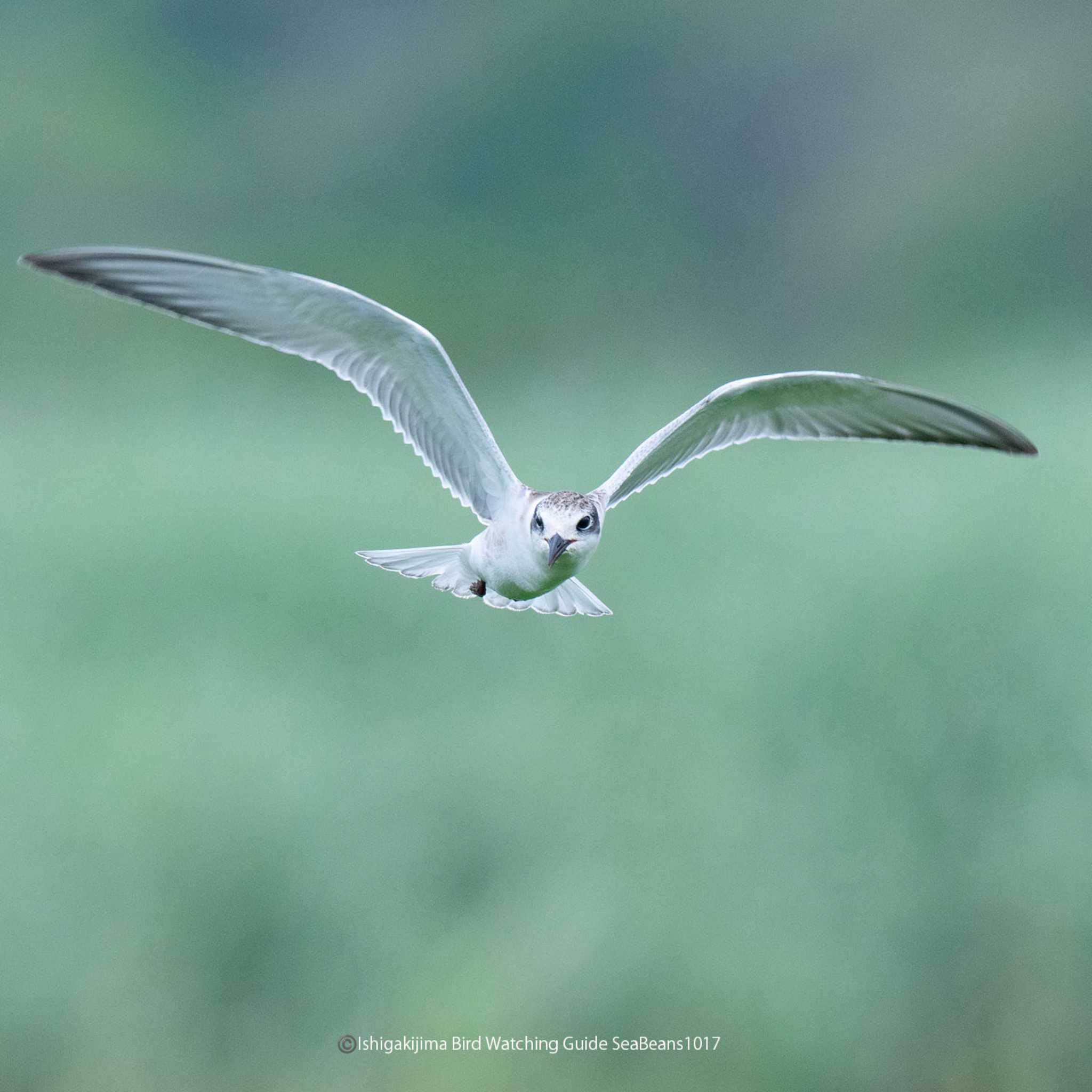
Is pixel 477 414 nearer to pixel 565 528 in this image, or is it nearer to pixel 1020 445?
pixel 565 528

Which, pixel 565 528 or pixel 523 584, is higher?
pixel 565 528

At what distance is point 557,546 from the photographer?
13.9 feet

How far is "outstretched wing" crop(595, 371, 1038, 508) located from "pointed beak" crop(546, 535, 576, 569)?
0.37 meters

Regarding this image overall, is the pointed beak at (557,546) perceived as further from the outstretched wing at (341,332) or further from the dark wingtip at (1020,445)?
the dark wingtip at (1020,445)

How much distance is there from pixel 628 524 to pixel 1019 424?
13.9 ft

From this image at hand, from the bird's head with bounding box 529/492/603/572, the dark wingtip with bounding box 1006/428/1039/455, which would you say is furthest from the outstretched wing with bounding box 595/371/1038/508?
the bird's head with bounding box 529/492/603/572

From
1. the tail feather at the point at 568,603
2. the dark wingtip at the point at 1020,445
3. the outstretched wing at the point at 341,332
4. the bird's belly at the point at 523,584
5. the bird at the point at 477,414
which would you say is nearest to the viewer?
the outstretched wing at the point at 341,332

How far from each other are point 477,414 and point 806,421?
4.15 ft

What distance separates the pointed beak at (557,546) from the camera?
4.23 m

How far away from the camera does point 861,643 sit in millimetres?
12930

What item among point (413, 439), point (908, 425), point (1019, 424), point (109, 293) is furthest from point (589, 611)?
point (1019, 424)

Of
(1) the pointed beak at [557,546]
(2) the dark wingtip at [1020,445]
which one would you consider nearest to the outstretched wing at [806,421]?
(2) the dark wingtip at [1020,445]

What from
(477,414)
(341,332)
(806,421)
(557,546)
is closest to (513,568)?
(557,546)

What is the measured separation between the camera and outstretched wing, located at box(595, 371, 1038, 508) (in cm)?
477
